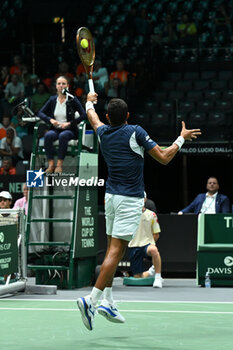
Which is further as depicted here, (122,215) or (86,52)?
(86,52)

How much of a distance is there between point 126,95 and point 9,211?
25.8 ft

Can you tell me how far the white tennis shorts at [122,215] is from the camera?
6984 millimetres

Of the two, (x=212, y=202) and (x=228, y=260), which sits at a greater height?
(x=212, y=202)

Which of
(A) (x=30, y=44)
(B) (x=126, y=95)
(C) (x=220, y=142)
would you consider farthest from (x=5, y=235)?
(A) (x=30, y=44)

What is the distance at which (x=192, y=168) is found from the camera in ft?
62.0

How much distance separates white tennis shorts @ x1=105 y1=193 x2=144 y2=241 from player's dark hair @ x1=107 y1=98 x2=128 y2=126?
72 cm

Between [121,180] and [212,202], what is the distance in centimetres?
722

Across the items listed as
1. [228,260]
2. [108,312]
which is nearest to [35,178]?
[228,260]

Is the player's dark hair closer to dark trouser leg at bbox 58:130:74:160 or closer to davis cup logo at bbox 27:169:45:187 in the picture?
dark trouser leg at bbox 58:130:74:160

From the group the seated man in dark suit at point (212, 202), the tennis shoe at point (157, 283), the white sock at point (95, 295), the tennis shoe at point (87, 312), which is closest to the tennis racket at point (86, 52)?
the white sock at point (95, 295)

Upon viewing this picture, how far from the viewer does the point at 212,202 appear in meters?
14.1

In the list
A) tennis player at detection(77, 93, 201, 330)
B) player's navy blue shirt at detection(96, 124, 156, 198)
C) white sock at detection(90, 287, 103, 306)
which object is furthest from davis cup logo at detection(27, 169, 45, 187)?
white sock at detection(90, 287, 103, 306)

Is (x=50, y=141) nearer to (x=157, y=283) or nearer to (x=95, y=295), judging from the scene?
(x=157, y=283)

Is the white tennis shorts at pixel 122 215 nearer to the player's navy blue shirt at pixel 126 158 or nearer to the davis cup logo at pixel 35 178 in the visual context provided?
the player's navy blue shirt at pixel 126 158
